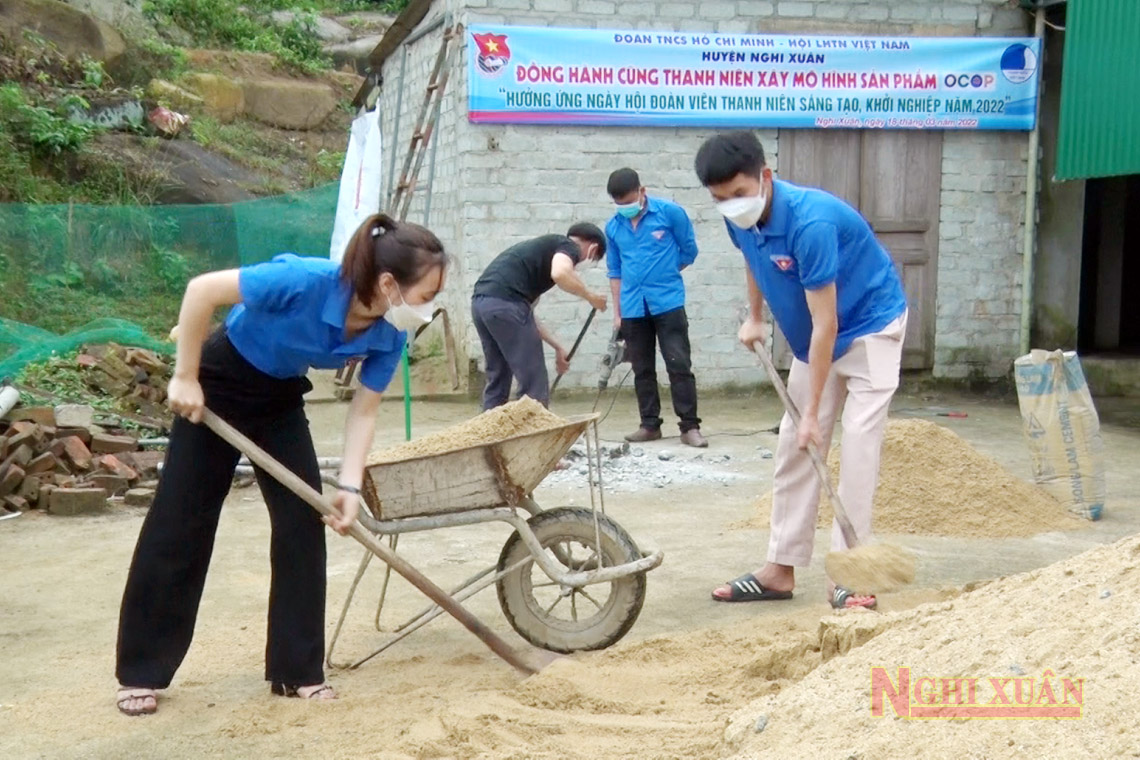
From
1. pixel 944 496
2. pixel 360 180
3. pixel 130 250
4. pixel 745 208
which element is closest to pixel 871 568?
pixel 745 208

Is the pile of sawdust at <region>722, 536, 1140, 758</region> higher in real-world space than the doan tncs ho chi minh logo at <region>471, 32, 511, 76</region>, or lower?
lower

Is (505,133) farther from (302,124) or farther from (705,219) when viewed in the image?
(302,124)

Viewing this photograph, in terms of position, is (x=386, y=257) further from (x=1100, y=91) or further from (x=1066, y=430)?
(x=1100, y=91)

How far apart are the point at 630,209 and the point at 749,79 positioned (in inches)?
112

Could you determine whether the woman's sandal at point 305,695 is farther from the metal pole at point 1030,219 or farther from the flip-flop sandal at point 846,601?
the metal pole at point 1030,219

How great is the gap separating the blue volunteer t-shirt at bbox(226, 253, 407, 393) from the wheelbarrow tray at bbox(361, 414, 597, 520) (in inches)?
11.1

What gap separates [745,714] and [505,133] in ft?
24.5

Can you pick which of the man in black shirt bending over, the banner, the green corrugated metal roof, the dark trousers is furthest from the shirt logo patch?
the green corrugated metal roof

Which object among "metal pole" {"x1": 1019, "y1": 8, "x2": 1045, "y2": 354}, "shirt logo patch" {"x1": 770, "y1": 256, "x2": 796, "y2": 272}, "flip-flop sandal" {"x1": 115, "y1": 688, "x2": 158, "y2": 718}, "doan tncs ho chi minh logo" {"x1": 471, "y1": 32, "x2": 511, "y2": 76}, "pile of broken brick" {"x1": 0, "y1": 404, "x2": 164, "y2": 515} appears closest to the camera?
"flip-flop sandal" {"x1": 115, "y1": 688, "x2": 158, "y2": 718}

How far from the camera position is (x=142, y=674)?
357 cm

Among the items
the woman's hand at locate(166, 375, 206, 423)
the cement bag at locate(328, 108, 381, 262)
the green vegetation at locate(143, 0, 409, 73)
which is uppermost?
the green vegetation at locate(143, 0, 409, 73)

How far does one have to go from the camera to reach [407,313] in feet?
11.0

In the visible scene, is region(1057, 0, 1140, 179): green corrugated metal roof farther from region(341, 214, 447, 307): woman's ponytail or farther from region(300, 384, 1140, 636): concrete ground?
region(341, 214, 447, 307): woman's ponytail

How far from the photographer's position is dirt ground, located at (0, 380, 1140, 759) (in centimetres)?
329
